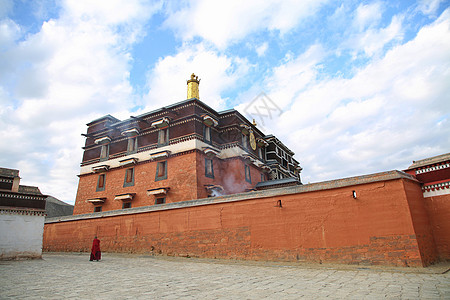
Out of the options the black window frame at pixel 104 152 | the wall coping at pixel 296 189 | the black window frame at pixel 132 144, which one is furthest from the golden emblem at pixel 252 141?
the wall coping at pixel 296 189

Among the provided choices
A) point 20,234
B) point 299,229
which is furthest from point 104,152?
point 299,229

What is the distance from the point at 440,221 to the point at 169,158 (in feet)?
51.9

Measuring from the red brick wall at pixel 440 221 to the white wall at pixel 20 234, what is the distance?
52.0 ft

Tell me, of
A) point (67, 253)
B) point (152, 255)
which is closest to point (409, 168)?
point (152, 255)

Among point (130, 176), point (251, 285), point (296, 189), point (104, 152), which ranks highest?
point (104, 152)

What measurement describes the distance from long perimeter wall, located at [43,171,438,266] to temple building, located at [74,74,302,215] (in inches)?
215

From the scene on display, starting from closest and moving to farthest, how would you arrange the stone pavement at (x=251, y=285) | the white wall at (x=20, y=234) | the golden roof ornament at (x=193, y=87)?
the stone pavement at (x=251, y=285) → the white wall at (x=20, y=234) → the golden roof ornament at (x=193, y=87)

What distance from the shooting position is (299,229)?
32.7 ft

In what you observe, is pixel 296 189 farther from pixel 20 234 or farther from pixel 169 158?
pixel 169 158

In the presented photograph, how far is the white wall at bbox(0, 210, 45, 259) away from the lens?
11.8m

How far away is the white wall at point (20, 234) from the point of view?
11758mm

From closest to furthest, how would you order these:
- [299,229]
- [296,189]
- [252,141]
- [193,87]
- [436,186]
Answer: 1. [299,229]
2. [436,186]
3. [296,189]
4. [252,141]
5. [193,87]

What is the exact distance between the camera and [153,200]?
20.0 meters

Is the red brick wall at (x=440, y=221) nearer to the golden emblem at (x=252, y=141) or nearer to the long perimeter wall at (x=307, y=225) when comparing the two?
the long perimeter wall at (x=307, y=225)
